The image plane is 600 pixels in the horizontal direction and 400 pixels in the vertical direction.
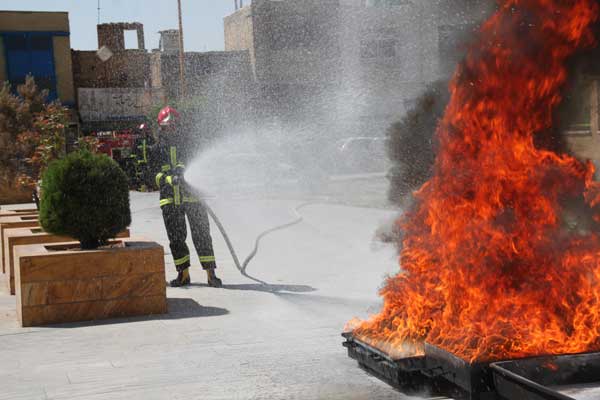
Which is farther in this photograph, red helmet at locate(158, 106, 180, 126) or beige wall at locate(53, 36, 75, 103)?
beige wall at locate(53, 36, 75, 103)

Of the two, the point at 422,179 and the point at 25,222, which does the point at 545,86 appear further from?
the point at 25,222

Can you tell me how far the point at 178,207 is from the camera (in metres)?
8.38

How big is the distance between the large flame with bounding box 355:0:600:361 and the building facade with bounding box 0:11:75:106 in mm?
37296

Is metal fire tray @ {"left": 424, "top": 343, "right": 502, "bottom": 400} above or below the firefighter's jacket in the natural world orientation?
below

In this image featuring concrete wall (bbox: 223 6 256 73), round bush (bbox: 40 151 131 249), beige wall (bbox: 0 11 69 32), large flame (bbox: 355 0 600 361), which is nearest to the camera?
large flame (bbox: 355 0 600 361)

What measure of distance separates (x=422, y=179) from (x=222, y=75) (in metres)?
38.5

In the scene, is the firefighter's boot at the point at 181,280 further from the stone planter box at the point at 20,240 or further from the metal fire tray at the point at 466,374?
the metal fire tray at the point at 466,374

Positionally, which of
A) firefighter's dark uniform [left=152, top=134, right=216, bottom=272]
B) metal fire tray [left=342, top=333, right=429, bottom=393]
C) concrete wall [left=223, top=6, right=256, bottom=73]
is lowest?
metal fire tray [left=342, top=333, right=429, bottom=393]

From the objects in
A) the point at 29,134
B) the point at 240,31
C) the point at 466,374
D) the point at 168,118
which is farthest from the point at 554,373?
the point at 240,31

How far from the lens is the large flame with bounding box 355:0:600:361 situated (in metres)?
4.50

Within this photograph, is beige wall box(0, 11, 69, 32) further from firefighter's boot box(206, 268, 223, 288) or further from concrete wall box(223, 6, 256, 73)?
firefighter's boot box(206, 268, 223, 288)

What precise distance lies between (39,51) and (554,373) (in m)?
39.4

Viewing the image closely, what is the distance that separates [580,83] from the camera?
5535 mm

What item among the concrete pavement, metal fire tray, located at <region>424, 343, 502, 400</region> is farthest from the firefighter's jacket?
metal fire tray, located at <region>424, 343, 502, 400</region>
